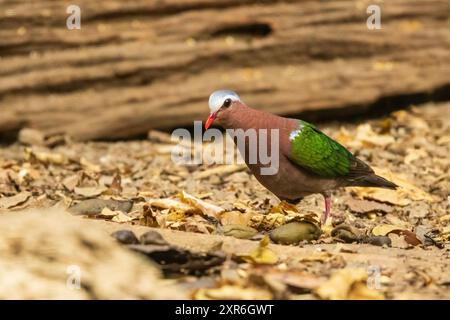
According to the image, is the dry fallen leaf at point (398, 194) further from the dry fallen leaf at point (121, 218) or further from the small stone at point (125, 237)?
the small stone at point (125, 237)

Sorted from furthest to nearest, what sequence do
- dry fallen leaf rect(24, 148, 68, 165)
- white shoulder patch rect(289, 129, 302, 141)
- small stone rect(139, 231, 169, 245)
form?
dry fallen leaf rect(24, 148, 68, 165), white shoulder patch rect(289, 129, 302, 141), small stone rect(139, 231, 169, 245)

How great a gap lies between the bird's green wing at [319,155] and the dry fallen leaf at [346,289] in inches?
60.0

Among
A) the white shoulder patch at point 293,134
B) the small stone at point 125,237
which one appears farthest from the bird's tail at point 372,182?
the small stone at point 125,237

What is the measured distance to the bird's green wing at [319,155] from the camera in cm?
500

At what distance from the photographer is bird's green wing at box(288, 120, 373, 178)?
500 centimetres

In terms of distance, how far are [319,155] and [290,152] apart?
0.21m

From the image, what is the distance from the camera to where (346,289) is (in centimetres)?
346

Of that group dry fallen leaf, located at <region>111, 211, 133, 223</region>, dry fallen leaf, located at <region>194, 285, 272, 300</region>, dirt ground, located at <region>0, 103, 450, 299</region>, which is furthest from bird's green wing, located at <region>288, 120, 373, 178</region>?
dry fallen leaf, located at <region>194, 285, 272, 300</region>

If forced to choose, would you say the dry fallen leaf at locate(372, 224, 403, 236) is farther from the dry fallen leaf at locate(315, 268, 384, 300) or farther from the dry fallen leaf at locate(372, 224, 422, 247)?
the dry fallen leaf at locate(315, 268, 384, 300)

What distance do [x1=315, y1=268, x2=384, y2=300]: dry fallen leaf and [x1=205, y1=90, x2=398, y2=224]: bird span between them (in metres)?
1.47

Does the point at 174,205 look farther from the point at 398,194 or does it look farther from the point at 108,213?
the point at 398,194

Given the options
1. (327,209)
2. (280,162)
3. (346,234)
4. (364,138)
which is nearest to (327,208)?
(327,209)

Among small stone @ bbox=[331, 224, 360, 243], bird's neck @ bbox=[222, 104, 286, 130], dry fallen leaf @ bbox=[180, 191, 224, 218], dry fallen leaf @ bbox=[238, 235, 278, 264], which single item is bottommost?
small stone @ bbox=[331, 224, 360, 243]

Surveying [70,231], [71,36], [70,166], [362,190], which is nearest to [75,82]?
[71,36]
